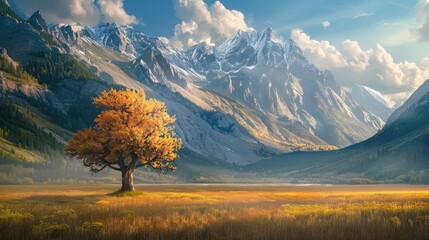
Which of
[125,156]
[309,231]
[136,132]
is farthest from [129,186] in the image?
[309,231]

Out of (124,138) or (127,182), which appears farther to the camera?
(127,182)

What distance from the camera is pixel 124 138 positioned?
6306 centimetres

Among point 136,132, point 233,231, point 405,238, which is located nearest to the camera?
point 405,238

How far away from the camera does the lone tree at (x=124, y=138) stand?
2515 inches

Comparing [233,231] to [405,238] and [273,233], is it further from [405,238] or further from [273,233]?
[405,238]

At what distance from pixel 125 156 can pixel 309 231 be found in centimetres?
5132

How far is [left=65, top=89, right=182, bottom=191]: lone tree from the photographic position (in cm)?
6388

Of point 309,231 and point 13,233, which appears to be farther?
point 309,231

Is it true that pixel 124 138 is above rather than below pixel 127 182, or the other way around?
above

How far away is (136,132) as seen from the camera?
62.9 metres

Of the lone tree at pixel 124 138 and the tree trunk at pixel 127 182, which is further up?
the lone tree at pixel 124 138

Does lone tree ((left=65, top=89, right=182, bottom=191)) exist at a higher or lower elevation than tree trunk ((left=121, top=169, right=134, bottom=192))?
higher

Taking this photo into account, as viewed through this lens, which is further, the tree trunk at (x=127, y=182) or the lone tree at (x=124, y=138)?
the tree trunk at (x=127, y=182)

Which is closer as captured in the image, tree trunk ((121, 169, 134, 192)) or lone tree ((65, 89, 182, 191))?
lone tree ((65, 89, 182, 191))
